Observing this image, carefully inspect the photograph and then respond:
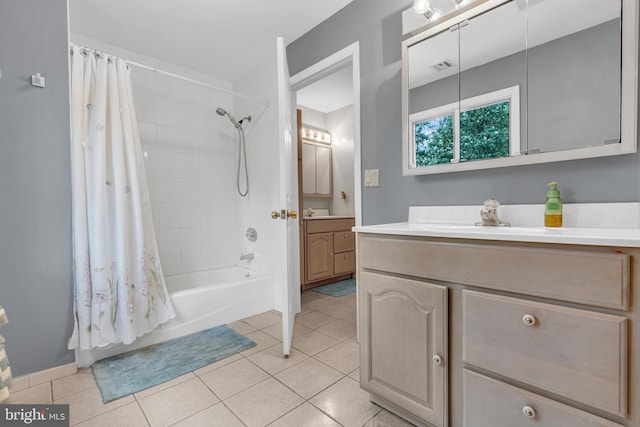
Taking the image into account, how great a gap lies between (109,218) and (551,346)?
228 centimetres

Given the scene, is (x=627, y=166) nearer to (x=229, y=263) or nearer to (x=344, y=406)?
(x=344, y=406)

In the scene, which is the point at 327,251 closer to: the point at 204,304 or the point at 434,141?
the point at 204,304

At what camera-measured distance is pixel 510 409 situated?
91 cm

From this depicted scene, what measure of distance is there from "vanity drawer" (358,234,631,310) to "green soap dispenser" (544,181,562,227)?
1.35 ft

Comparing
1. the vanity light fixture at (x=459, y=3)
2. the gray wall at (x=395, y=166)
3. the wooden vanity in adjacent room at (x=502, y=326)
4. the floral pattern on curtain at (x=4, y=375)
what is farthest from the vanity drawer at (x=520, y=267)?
the vanity light fixture at (x=459, y=3)

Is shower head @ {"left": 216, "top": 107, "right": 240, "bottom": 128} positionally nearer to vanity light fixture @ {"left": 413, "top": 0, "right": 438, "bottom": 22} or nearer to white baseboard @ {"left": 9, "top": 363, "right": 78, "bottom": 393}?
vanity light fixture @ {"left": 413, "top": 0, "right": 438, "bottom": 22}

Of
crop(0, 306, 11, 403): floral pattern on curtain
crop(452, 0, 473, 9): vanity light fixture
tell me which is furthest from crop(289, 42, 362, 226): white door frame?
crop(0, 306, 11, 403): floral pattern on curtain

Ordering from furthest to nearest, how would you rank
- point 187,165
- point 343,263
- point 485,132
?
point 343,263 → point 187,165 → point 485,132

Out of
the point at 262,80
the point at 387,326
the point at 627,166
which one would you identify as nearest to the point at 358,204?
the point at 387,326

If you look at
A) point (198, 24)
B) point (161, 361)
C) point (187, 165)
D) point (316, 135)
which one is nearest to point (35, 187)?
point (161, 361)

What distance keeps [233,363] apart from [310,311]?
3.18 feet

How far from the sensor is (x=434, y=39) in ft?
5.14

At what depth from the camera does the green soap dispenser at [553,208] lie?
114 centimetres

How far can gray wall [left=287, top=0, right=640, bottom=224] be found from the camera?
1141 millimetres
